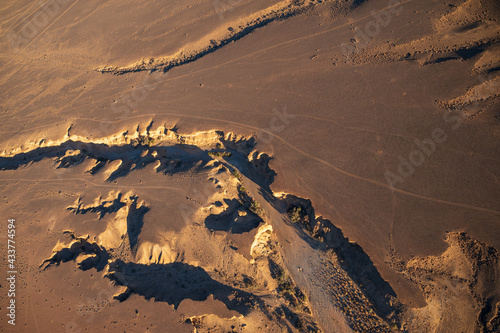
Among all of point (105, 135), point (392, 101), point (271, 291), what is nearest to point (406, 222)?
point (392, 101)

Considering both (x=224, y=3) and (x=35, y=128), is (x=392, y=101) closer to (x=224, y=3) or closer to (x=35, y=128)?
(x=224, y=3)

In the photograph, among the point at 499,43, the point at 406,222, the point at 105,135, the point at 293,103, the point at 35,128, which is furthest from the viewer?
the point at 35,128

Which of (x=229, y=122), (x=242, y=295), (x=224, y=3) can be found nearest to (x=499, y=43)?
(x=229, y=122)

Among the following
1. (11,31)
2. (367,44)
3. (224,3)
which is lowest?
(367,44)

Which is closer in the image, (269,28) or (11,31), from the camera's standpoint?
(269,28)

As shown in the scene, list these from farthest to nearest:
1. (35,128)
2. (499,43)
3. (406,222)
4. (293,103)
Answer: (35,128), (293,103), (499,43), (406,222)

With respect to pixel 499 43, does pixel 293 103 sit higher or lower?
higher
